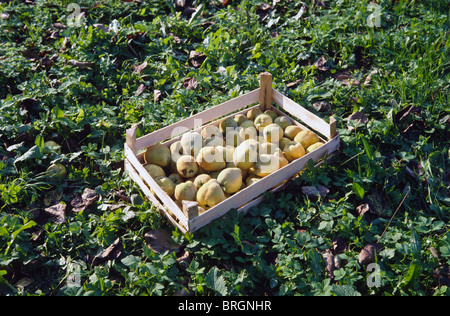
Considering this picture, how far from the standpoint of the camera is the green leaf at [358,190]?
3.08 metres

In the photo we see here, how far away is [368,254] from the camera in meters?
2.70

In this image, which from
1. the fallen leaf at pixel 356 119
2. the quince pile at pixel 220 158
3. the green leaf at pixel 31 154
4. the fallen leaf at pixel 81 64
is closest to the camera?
the quince pile at pixel 220 158

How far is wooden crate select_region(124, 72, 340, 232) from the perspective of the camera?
283cm

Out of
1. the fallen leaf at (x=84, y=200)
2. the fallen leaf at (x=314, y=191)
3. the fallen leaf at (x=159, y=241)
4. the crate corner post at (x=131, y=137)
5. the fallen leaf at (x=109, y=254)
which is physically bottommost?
the fallen leaf at (x=109, y=254)

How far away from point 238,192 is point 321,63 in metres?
2.10

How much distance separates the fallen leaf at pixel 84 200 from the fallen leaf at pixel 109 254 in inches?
16.9

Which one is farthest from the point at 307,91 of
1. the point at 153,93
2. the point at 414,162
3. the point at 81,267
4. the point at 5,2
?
the point at 5,2

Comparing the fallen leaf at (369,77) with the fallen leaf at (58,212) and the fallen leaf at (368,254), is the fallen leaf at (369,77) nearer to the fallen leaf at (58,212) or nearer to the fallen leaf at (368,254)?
the fallen leaf at (368,254)

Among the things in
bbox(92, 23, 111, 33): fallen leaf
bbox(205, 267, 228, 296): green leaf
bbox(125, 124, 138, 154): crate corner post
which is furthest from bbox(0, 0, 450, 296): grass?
bbox(125, 124, 138, 154): crate corner post

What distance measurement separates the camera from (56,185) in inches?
134

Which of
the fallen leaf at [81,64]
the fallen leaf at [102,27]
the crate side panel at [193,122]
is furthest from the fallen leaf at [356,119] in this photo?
the fallen leaf at [102,27]

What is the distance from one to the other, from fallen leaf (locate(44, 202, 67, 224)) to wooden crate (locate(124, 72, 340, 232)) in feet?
1.75

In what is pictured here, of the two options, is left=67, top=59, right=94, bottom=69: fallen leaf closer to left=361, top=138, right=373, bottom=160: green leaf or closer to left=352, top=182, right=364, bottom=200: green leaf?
left=361, top=138, right=373, bottom=160: green leaf
